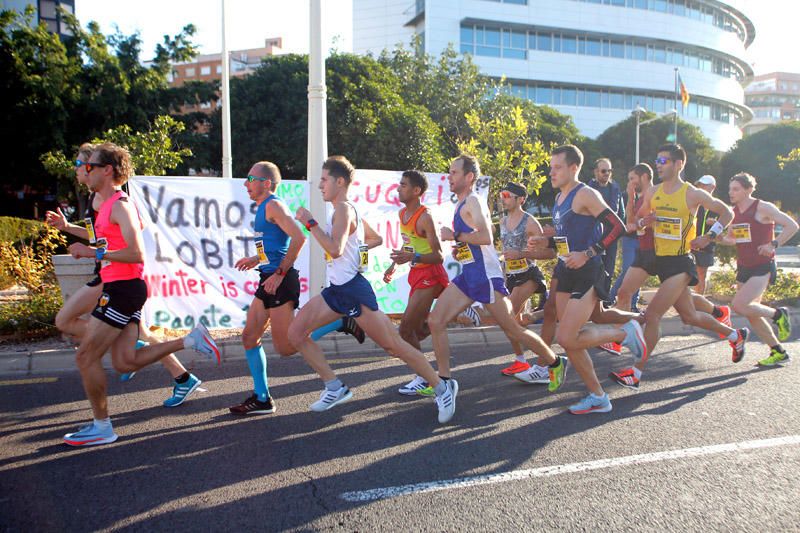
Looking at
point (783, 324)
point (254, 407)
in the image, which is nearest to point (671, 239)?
point (783, 324)

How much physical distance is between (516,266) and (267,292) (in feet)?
8.24

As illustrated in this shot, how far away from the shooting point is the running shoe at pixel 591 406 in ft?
16.2

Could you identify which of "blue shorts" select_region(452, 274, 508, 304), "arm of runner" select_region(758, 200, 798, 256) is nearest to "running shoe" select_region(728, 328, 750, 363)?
"arm of runner" select_region(758, 200, 798, 256)

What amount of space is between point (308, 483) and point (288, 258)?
1704 mm

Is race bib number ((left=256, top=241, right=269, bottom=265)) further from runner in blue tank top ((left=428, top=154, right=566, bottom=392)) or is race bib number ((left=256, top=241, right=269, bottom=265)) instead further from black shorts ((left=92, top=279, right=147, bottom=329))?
runner in blue tank top ((left=428, top=154, right=566, bottom=392))

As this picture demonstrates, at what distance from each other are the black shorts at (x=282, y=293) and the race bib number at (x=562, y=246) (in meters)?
2.03

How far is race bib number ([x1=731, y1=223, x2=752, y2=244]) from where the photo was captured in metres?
6.77

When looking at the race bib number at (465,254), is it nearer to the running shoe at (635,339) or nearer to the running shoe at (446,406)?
the running shoe at (446,406)

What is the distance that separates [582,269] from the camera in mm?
5043

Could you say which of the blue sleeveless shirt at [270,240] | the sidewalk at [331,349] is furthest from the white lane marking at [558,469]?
the sidewalk at [331,349]

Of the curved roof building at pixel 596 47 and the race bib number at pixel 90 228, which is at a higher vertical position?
the curved roof building at pixel 596 47

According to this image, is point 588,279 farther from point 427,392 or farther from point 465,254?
point 427,392

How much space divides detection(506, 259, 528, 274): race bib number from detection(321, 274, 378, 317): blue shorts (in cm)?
189

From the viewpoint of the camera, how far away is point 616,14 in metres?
56.1
